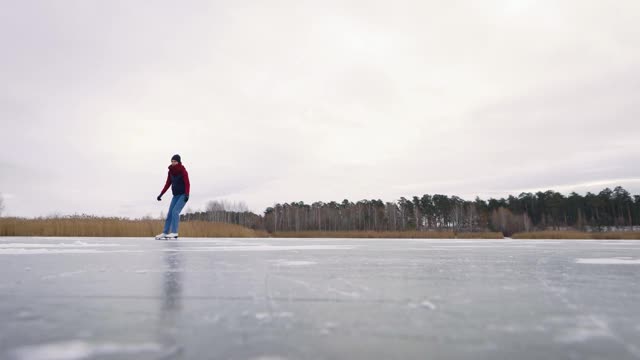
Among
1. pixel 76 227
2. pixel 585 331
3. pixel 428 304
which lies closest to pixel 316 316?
pixel 428 304

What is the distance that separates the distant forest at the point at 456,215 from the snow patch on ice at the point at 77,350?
64.7 m

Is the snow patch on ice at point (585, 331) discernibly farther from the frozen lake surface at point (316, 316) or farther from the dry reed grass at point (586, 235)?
the dry reed grass at point (586, 235)

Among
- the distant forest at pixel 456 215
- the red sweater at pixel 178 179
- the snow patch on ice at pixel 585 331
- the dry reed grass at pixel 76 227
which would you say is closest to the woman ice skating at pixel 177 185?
the red sweater at pixel 178 179

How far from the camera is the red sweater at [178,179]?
28.1 feet

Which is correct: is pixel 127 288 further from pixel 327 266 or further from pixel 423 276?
pixel 423 276

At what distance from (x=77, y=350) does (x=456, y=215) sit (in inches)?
2950

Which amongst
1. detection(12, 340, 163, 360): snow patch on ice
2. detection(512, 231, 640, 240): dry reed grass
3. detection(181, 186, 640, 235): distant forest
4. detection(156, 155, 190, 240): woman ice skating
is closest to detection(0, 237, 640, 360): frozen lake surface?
detection(12, 340, 163, 360): snow patch on ice

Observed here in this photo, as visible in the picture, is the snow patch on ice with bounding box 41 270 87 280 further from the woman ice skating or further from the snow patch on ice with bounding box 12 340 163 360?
the woman ice skating

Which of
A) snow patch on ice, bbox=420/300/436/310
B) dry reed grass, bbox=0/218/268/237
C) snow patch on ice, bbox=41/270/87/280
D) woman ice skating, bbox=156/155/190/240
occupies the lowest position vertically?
snow patch on ice, bbox=420/300/436/310

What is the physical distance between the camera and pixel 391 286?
2.29 metres

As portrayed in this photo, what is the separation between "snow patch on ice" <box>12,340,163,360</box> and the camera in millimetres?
Result: 1054

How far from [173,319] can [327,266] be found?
203cm

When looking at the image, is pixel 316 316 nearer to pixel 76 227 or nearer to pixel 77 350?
pixel 77 350

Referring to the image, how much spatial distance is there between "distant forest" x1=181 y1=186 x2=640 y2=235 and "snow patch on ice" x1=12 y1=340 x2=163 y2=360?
212 feet
